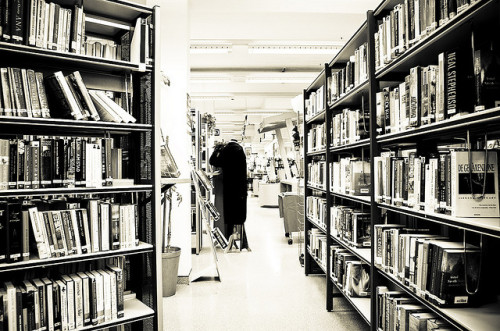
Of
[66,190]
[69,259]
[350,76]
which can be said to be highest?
[350,76]

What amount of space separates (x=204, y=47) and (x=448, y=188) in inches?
222

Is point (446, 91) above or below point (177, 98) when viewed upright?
below

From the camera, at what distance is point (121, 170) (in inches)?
107

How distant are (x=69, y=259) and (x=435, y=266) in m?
2.06

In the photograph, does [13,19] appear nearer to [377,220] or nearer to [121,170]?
[121,170]

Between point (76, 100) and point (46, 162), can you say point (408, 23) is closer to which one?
point (76, 100)

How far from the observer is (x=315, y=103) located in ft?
14.6

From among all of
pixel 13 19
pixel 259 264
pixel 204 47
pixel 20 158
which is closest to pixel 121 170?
pixel 20 158

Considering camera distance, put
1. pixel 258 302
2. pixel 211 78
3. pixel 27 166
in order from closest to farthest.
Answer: pixel 27 166
pixel 258 302
pixel 211 78

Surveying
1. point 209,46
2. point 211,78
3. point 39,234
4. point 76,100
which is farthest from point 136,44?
point 211,78

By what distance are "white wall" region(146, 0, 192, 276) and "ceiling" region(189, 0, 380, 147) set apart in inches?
29.1

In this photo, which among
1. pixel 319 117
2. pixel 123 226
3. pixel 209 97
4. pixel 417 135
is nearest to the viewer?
pixel 417 135

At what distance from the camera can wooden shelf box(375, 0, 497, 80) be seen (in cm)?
146

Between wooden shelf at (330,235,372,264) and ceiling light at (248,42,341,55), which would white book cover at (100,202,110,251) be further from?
ceiling light at (248,42,341,55)
